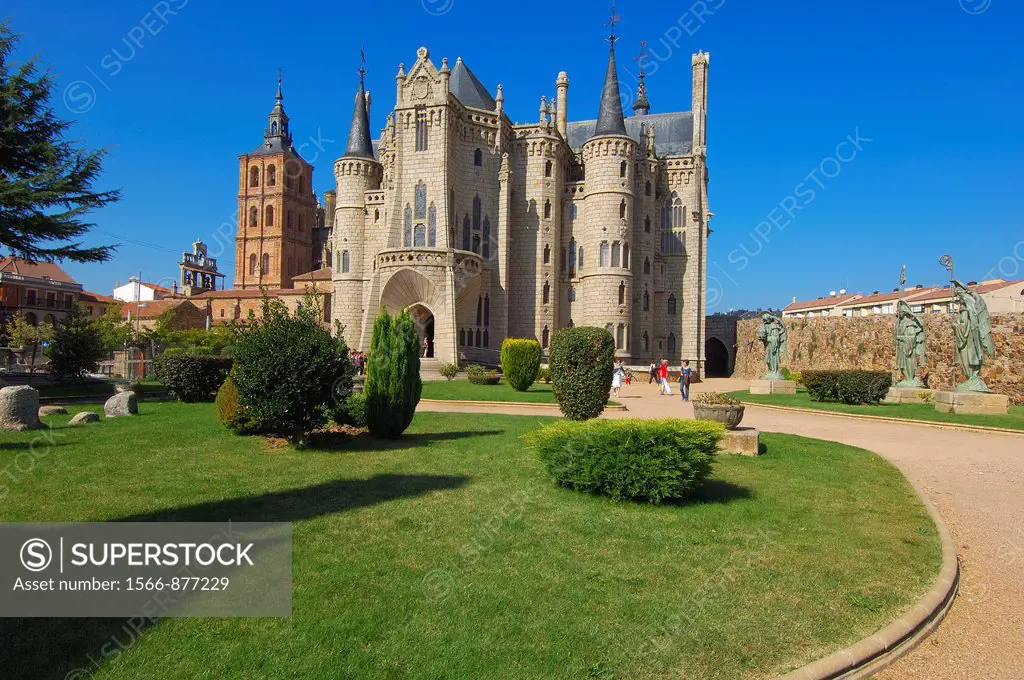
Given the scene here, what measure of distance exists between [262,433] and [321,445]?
6.07 feet

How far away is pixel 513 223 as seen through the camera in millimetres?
41875

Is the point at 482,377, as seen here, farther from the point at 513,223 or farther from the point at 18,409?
the point at 18,409

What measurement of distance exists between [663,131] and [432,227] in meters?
23.2

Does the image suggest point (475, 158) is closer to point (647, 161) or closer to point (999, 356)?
point (647, 161)

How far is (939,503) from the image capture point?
8.27 metres

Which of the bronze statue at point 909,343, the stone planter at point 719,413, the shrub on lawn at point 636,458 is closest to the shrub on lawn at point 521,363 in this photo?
the bronze statue at point 909,343

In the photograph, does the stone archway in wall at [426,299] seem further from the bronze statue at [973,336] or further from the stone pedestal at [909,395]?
the bronze statue at [973,336]

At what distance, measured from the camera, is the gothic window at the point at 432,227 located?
3825 cm

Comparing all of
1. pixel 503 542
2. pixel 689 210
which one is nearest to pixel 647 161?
pixel 689 210

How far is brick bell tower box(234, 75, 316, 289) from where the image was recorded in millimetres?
71025

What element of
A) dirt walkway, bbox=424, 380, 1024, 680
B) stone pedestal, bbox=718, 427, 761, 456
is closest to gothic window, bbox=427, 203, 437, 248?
dirt walkway, bbox=424, 380, 1024, 680

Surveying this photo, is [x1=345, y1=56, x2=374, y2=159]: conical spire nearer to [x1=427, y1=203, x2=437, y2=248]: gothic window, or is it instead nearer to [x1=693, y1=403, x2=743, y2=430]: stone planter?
[x1=427, y1=203, x2=437, y2=248]: gothic window

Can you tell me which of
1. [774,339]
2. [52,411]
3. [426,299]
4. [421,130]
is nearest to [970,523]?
[52,411]

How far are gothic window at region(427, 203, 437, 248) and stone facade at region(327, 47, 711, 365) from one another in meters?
0.08
